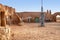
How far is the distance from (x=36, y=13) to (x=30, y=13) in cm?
207

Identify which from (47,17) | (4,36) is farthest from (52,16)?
(4,36)

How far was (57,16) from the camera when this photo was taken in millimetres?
50094

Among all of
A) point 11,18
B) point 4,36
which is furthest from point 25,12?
point 4,36

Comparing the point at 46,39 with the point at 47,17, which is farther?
the point at 47,17

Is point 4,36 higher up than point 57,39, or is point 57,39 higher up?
point 4,36

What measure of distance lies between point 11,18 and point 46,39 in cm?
2517

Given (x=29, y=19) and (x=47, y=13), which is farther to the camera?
A: (x=47, y=13)

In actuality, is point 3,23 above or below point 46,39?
above

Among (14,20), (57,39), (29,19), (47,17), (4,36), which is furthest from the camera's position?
(47,17)

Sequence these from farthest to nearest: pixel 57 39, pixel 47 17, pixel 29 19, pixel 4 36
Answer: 1. pixel 47 17
2. pixel 29 19
3. pixel 57 39
4. pixel 4 36

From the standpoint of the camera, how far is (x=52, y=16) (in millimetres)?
51625

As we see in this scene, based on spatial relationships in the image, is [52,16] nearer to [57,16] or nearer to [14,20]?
[57,16]

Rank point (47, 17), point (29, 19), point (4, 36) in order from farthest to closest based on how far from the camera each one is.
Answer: point (47, 17), point (29, 19), point (4, 36)

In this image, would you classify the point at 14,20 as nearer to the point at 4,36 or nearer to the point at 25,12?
the point at 25,12
